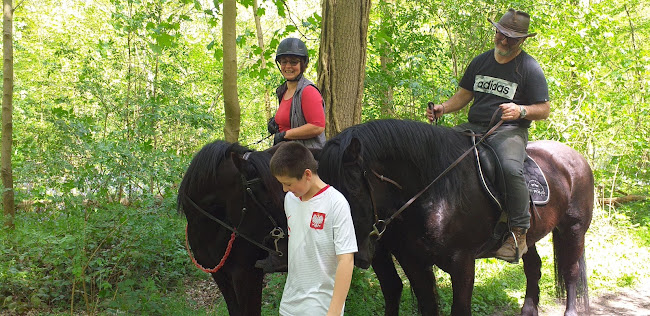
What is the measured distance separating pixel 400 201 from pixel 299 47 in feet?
4.88

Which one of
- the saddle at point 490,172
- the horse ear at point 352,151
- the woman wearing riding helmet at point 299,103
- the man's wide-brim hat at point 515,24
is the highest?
the man's wide-brim hat at point 515,24

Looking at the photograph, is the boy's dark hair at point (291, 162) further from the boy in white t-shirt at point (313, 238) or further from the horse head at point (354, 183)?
the horse head at point (354, 183)

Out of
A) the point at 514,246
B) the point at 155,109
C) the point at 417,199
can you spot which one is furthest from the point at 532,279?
the point at 155,109

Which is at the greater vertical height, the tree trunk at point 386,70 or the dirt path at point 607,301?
the tree trunk at point 386,70

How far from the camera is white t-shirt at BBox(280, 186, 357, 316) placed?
229cm

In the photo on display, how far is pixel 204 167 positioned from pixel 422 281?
1786mm

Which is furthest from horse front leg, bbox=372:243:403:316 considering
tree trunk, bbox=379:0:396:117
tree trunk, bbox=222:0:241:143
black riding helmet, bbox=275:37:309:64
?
tree trunk, bbox=379:0:396:117

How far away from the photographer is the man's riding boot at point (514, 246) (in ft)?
12.0

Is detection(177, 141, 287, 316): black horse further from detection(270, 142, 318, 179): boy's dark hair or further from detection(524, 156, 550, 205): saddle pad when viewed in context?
detection(524, 156, 550, 205): saddle pad

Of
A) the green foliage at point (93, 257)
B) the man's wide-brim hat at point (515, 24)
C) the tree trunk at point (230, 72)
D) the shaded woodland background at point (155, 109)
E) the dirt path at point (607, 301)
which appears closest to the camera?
the man's wide-brim hat at point (515, 24)

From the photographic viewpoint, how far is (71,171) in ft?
16.8

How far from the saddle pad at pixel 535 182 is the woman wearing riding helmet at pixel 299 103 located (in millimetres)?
1732

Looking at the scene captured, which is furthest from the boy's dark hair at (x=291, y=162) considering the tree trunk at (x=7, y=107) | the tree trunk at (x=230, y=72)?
the tree trunk at (x=7, y=107)

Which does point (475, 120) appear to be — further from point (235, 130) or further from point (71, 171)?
point (71, 171)
